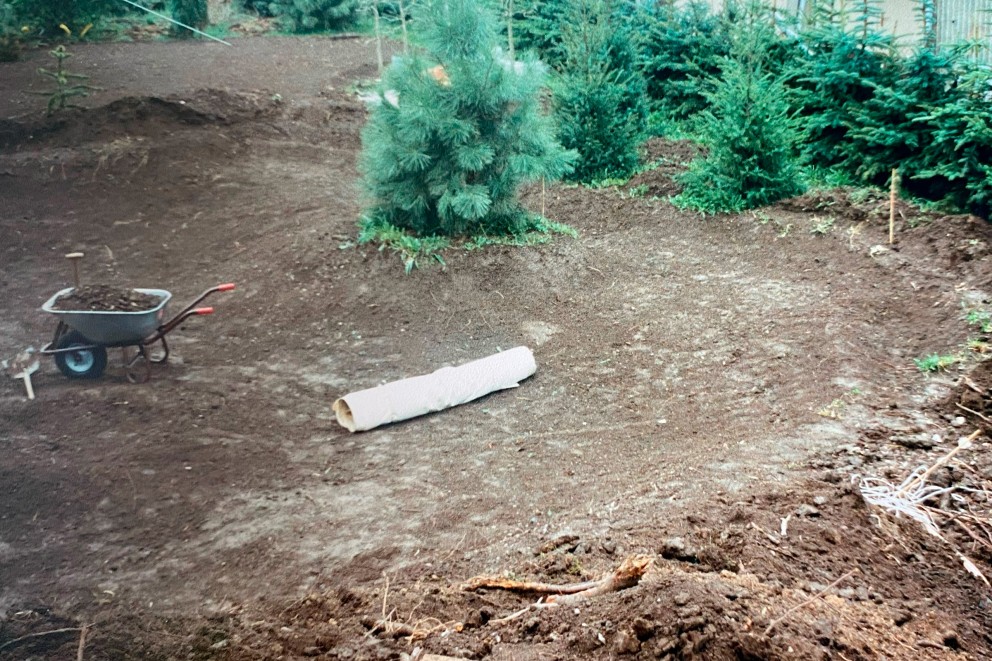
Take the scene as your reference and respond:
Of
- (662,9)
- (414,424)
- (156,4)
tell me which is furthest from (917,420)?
(662,9)

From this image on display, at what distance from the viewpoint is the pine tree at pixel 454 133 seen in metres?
6.09

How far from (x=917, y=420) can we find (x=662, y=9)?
7.32 metres

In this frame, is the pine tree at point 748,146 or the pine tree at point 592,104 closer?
the pine tree at point 748,146

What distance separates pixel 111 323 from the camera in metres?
3.61

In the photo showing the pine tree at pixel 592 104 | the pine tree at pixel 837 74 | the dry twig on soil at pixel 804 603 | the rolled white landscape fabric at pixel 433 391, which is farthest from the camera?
the pine tree at pixel 592 104

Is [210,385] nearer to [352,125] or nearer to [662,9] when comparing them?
[352,125]

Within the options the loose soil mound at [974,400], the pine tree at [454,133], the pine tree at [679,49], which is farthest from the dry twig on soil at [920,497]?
the pine tree at [679,49]

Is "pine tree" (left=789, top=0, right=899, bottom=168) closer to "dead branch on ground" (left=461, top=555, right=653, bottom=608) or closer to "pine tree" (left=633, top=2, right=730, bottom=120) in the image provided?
"pine tree" (left=633, top=2, right=730, bottom=120)

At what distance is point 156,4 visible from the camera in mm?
4078

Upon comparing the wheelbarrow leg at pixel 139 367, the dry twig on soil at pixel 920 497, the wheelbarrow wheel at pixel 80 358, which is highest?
the wheelbarrow wheel at pixel 80 358

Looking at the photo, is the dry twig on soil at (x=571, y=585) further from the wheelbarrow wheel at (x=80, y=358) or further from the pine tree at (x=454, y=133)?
the pine tree at (x=454, y=133)

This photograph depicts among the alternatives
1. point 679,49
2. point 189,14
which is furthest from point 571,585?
point 679,49

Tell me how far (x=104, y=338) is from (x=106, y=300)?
22cm

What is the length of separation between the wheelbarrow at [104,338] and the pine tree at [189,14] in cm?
140
